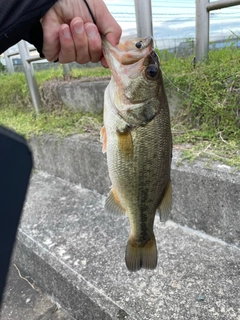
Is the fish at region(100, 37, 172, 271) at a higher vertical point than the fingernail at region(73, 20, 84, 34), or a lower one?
lower

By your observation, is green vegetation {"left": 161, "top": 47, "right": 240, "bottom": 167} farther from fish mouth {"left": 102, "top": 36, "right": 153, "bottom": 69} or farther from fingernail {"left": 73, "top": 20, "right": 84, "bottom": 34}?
fingernail {"left": 73, "top": 20, "right": 84, "bottom": 34}

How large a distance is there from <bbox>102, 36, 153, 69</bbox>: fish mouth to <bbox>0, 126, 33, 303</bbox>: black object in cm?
57

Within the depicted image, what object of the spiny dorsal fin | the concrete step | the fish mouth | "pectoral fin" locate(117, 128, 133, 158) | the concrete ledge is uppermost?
the fish mouth

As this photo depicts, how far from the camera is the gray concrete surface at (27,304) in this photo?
2109 millimetres

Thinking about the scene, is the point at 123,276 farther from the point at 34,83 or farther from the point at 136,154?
the point at 34,83

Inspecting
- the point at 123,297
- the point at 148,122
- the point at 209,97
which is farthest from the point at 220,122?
the point at 123,297

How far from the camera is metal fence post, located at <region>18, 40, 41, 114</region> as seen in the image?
3.82 meters

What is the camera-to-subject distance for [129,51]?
1.25 metres

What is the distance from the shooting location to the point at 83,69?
4.28 meters

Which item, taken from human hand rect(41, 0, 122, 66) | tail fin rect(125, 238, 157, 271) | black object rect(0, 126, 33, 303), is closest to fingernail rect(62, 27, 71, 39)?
human hand rect(41, 0, 122, 66)

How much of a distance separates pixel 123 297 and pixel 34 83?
2998mm

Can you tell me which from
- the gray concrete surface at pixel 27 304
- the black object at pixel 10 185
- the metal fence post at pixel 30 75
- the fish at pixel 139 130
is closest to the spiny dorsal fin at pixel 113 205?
the fish at pixel 139 130

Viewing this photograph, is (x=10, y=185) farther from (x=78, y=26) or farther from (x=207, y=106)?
(x=207, y=106)

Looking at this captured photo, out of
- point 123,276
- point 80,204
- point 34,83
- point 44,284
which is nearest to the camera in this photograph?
point 123,276
